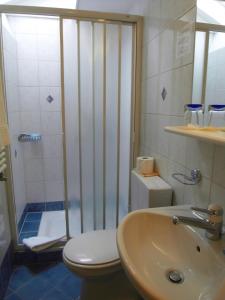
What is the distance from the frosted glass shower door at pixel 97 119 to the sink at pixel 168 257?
914mm

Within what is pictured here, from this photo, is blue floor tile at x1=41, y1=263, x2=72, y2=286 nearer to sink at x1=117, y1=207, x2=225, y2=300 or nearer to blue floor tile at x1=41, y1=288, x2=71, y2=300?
blue floor tile at x1=41, y1=288, x2=71, y2=300

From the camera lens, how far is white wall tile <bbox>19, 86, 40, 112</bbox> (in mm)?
2727

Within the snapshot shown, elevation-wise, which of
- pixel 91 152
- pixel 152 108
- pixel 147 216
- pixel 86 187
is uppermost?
pixel 152 108

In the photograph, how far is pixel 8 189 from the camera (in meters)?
1.86

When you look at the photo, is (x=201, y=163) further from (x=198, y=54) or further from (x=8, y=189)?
(x=8, y=189)

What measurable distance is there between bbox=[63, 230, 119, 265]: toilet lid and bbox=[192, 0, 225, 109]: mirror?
41.4 inches

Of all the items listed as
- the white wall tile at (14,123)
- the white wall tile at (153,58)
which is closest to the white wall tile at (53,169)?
the white wall tile at (14,123)

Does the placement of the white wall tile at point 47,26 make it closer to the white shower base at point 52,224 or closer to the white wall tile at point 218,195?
the white shower base at point 52,224

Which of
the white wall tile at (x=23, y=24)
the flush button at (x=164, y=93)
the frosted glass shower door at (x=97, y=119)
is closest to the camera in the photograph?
the flush button at (x=164, y=93)

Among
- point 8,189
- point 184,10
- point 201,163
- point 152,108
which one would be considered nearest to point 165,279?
point 201,163

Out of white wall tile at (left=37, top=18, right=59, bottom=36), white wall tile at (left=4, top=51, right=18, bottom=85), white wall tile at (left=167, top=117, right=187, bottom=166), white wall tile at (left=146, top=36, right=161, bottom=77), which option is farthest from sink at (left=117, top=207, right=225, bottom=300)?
white wall tile at (left=37, top=18, right=59, bottom=36)

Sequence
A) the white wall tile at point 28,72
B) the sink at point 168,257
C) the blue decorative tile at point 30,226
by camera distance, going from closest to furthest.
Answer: the sink at point 168,257
the blue decorative tile at point 30,226
the white wall tile at point 28,72

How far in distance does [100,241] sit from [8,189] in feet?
2.88

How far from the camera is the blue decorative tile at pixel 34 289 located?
167 centimetres
